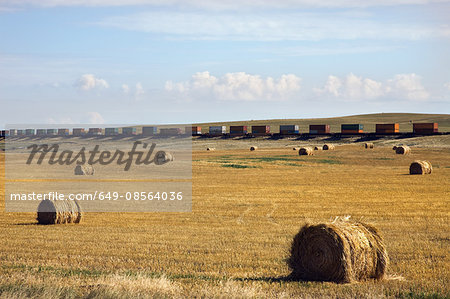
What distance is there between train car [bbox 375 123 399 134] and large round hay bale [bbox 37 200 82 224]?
322 feet

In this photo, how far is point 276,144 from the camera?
372ft

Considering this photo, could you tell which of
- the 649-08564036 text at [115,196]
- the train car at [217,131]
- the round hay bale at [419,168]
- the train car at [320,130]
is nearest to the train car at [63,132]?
the train car at [217,131]

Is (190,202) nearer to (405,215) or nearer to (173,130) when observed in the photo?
(405,215)

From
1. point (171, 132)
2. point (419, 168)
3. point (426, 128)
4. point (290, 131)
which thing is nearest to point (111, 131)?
point (171, 132)

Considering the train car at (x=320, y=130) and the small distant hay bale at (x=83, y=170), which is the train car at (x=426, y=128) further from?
the small distant hay bale at (x=83, y=170)

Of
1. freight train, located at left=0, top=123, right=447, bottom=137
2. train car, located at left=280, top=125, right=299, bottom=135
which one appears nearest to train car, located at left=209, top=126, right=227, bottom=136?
freight train, located at left=0, top=123, right=447, bottom=137

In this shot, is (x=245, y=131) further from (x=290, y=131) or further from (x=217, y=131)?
Answer: (x=290, y=131)

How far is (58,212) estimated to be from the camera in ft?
72.7

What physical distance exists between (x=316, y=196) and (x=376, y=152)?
4427cm

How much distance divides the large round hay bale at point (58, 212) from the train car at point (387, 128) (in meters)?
98.2

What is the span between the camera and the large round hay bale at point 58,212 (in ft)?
72.4

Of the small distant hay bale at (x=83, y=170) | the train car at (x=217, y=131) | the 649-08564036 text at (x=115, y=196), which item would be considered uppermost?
the train car at (x=217, y=131)

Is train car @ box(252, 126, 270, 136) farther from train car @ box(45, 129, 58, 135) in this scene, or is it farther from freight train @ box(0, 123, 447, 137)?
train car @ box(45, 129, 58, 135)

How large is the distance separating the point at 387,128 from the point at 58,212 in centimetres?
10151
